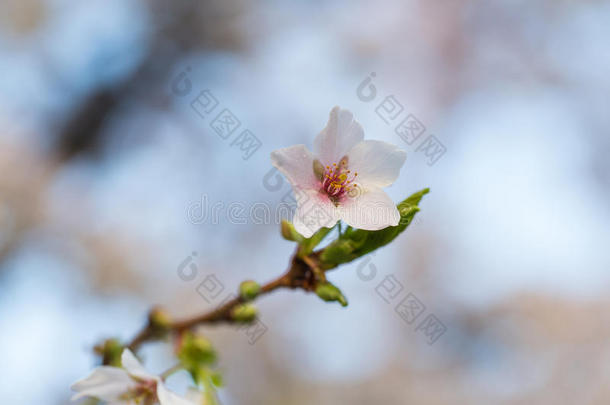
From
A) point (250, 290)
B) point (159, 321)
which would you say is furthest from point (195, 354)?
point (250, 290)

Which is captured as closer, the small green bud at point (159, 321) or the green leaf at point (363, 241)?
the green leaf at point (363, 241)

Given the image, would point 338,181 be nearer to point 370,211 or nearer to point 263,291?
point 370,211

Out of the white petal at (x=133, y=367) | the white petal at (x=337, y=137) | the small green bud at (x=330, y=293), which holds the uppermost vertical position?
the white petal at (x=337, y=137)

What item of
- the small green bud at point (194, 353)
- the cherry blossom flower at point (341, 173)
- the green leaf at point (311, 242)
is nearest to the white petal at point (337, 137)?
the cherry blossom flower at point (341, 173)

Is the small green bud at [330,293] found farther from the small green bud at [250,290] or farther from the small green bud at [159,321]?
the small green bud at [159,321]

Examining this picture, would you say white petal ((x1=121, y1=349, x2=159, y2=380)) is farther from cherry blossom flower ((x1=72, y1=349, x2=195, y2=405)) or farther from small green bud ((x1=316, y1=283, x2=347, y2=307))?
small green bud ((x1=316, y1=283, x2=347, y2=307))

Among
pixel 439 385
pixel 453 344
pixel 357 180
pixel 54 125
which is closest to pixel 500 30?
pixel 453 344

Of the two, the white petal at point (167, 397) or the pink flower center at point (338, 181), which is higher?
the pink flower center at point (338, 181)

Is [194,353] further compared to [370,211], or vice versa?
[194,353]

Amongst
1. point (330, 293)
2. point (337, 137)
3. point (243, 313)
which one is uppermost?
point (337, 137)
